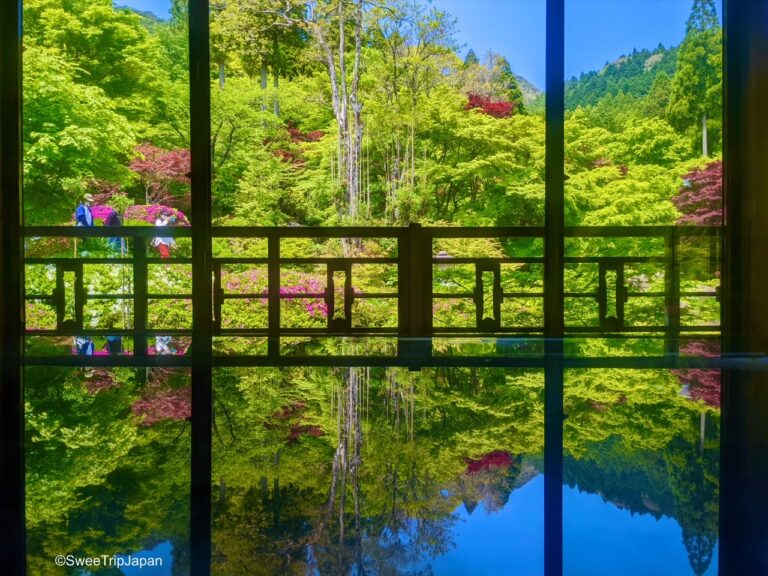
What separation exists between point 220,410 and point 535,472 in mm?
1097

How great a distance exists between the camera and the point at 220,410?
2.26 meters

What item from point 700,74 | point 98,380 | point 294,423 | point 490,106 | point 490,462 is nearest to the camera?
point 490,462

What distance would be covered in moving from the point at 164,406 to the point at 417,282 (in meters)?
2.36

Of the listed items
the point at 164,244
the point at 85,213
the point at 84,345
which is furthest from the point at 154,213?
the point at 84,345

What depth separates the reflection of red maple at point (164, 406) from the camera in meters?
2.15

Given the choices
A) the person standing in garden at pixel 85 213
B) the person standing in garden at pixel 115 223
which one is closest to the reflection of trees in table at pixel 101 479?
the person standing in garden at pixel 115 223

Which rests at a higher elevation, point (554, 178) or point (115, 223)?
point (554, 178)

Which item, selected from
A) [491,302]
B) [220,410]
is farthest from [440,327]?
[220,410]

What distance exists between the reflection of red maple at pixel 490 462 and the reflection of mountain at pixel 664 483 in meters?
0.12

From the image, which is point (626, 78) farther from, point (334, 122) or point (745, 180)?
point (334, 122)

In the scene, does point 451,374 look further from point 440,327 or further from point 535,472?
point 440,327

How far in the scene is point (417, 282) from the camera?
4484 mm

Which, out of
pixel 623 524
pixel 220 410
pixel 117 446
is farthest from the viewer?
pixel 220 410

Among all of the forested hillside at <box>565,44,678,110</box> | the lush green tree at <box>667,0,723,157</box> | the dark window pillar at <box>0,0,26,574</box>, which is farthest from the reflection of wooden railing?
the forested hillside at <box>565,44,678,110</box>
